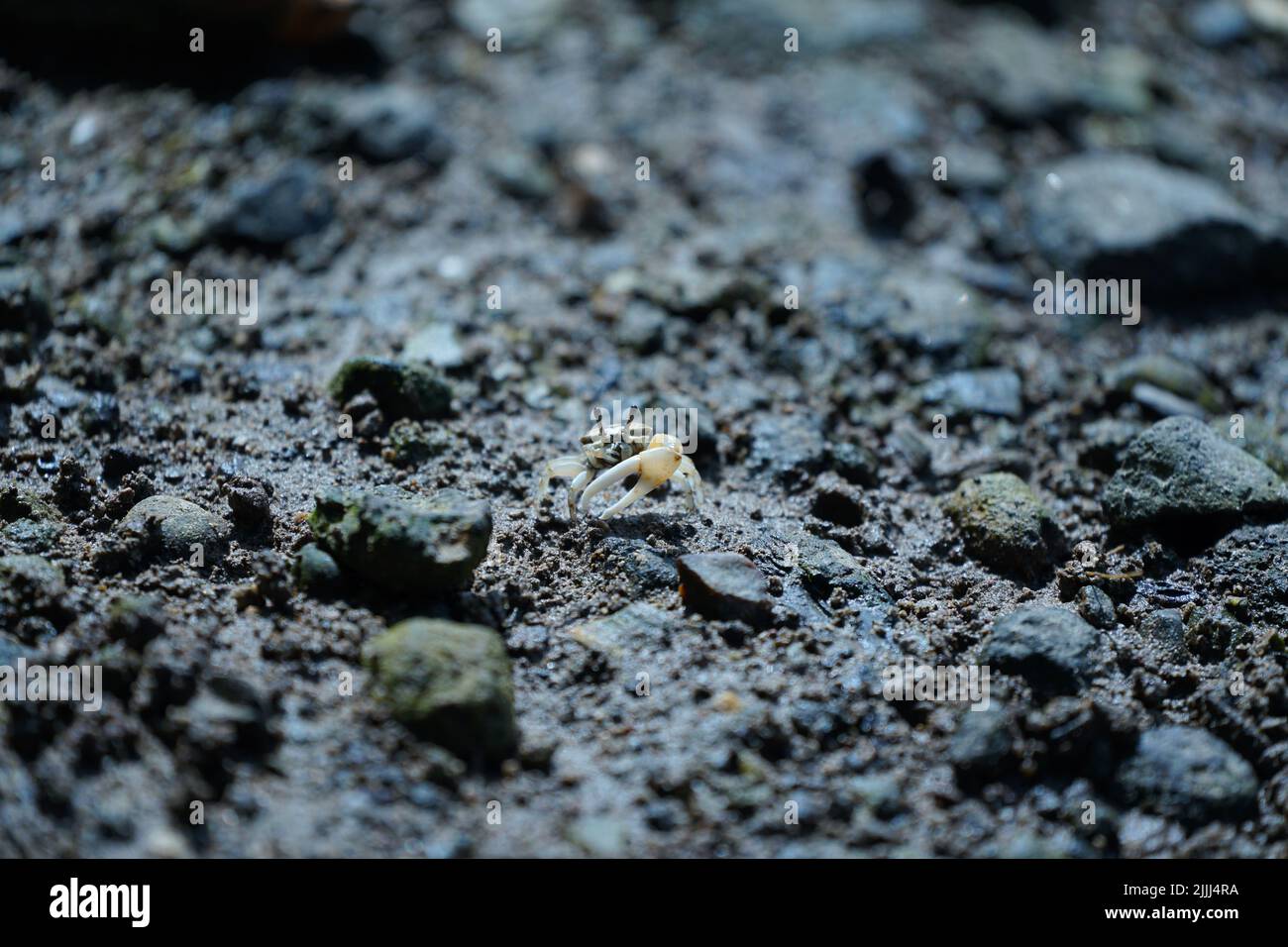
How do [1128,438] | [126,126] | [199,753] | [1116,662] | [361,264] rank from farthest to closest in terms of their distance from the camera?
[126,126] < [361,264] < [1128,438] < [1116,662] < [199,753]

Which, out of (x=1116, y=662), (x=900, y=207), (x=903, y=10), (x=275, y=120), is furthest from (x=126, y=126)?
(x=1116, y=662)

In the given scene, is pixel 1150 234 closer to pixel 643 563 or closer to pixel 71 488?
pixel 643 563

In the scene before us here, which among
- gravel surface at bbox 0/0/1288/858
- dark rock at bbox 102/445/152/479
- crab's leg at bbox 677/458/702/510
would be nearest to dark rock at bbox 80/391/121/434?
gravel surface at bbox 0/0/1288/858

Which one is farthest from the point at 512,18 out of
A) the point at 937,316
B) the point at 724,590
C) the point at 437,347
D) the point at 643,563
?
the point at 724,590

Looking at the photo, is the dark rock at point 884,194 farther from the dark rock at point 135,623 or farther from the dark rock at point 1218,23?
the dark rock at point 135,623

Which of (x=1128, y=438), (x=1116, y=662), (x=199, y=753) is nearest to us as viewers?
(x=199, y=753)

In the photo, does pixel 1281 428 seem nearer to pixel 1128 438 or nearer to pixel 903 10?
pixel 1128 438

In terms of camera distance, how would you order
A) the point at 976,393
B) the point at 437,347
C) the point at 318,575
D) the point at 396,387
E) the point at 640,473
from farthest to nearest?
the point at 976,393 → the point at 437,347 → the point at 396,387 → the point at 640,473 → the point at 318,575
